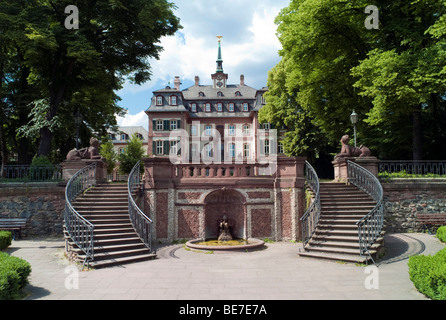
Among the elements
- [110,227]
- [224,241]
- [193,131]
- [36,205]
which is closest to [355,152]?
[224,241]

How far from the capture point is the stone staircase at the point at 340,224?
9809 millimetres

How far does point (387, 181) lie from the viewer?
14.4 metres

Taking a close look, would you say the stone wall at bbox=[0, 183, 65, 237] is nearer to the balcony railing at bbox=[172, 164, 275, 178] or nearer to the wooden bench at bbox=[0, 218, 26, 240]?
the wooden bench at bbox=[0, 218, 26, 240]

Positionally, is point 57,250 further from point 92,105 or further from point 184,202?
point 92,105

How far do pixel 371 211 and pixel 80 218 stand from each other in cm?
902

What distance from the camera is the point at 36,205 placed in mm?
14000

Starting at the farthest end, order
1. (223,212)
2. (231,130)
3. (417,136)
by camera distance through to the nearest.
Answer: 1. (231,130)
2. (417,136)
3. (223,212)

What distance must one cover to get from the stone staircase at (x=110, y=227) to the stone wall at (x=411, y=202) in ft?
35.4

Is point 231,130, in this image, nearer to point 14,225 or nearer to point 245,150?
point 245,150

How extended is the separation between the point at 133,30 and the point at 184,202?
433 inches

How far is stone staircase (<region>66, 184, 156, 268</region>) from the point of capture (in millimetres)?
9609

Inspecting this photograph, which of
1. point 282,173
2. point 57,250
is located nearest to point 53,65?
point 57,250

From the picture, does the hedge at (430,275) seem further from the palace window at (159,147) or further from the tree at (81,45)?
the palace window at (159,147)

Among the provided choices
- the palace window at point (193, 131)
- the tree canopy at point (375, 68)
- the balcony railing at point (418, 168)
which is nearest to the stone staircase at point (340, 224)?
the balcony railing at point (418, 168)
